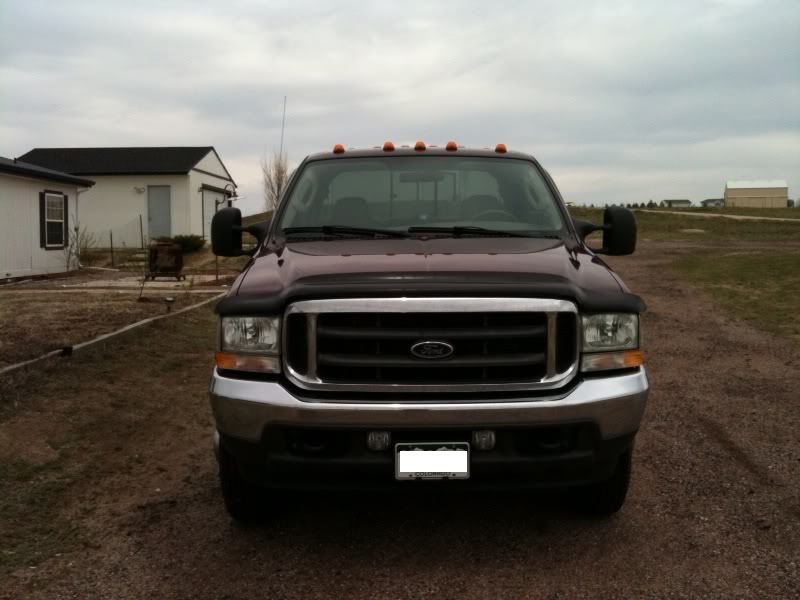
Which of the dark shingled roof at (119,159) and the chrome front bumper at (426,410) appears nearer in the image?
the chrome front bumper at (426,410)

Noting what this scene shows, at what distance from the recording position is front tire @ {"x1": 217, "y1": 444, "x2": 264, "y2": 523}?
3.48 m

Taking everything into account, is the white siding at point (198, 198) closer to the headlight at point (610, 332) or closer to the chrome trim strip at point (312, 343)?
the chrome trim strip at point (312, 343)

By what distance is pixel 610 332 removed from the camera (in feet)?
10.6

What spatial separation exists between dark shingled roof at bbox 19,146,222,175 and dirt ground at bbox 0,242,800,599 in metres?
25.9

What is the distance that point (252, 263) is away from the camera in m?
3.85

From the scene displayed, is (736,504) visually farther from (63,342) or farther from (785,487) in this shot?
(63,342)

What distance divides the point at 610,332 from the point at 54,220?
770 inches

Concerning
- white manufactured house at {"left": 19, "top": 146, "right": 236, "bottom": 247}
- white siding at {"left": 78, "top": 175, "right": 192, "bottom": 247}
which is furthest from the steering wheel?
white siding at {"left": 78, "top": 175, "right": 192, "bottom": 247}

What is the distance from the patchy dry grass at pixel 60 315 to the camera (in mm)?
8039

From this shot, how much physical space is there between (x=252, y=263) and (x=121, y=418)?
8.23 ft

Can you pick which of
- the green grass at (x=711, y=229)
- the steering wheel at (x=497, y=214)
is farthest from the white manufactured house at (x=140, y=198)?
the steering wheel at (x=497, y=214)

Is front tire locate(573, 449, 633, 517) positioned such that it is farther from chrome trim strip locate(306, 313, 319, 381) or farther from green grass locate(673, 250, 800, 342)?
green grass locate(673, 250, 800, 342)

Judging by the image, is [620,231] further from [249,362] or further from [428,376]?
[249,362]

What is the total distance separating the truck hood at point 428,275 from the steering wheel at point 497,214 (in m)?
0.60
